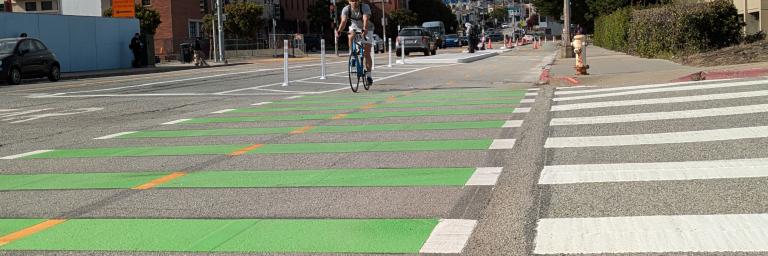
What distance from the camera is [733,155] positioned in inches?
282

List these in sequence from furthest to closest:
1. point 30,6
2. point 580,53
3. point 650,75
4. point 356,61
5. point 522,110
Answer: point 30,6 → point 580,53 → point 650,75 → point 356,61 → point 522,110

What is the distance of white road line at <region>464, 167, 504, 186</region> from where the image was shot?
6.53m

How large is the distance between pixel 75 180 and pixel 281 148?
221cm

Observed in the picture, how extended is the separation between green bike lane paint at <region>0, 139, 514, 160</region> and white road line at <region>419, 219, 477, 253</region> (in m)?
3.12

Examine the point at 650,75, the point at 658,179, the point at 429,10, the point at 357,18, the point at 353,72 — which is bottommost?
the point at 658,179

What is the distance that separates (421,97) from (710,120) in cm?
659

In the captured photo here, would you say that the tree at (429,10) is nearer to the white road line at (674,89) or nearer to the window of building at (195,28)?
the window of building at (195,28)

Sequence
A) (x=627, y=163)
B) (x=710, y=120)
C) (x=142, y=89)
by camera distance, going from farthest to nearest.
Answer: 1. (x=142, y=89)
2. (x=710, y=120)
3. (x=627, y=163)

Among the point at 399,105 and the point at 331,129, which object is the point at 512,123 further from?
the point at 399,105

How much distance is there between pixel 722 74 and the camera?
1505 centimetres

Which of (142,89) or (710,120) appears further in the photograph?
(142,89)

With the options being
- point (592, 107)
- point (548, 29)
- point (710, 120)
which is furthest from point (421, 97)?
point (548, 29)

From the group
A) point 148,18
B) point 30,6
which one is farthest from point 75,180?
point 30,6

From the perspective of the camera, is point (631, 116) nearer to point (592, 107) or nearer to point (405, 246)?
point (592, 107)
